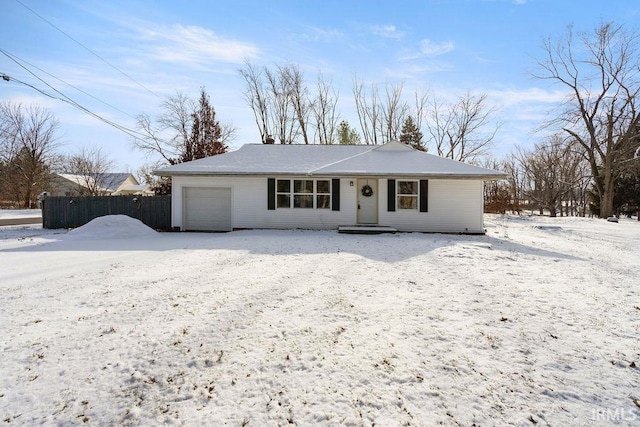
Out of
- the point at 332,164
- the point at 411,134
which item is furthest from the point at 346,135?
the point at 332,164

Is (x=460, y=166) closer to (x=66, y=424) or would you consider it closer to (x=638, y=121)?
(x=66, y=424)

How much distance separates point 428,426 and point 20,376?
335 cm

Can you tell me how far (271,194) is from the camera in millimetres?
12766

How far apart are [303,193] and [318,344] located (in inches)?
391

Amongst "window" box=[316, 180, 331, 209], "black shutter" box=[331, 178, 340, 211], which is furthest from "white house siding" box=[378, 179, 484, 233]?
"window" box=[316, 180, 331, 209]

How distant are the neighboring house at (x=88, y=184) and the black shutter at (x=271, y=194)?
2908 centimetres

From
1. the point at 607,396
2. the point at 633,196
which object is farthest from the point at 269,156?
the point at 633,196

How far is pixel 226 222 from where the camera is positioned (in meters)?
13.2

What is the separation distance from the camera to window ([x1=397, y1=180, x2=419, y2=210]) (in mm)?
12516

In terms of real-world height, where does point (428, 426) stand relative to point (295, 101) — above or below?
below

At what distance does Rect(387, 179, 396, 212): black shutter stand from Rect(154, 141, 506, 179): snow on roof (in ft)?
1.90

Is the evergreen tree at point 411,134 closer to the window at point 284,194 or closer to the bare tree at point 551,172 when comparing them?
the bare tree at point 551,172

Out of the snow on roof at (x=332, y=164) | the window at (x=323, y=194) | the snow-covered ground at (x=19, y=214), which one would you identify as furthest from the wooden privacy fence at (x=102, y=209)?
the snow-covered ground at (x=19, y=214)

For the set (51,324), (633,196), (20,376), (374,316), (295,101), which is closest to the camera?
(20,376)
